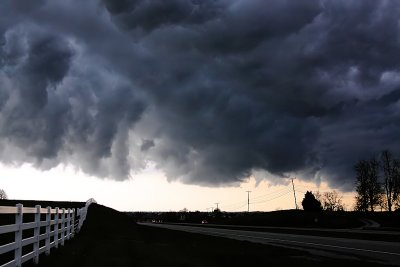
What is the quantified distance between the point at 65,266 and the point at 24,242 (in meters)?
1.99

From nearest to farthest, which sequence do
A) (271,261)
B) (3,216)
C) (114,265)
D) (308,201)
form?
(114,265) < (271,261) < (3,216) < (308,201)

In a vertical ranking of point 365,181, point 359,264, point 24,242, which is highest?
point 365,181

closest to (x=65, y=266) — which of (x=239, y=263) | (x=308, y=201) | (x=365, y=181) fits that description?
(x=239, y=263)

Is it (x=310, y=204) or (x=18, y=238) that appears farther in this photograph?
(x=310, y=204)

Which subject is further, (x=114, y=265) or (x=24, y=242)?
(x=114, y=265)

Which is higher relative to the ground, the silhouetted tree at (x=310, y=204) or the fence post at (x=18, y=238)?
the silhouetted tree at (x=310, y=204)

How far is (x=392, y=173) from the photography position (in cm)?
11906

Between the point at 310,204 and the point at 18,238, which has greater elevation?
the point at 310,204

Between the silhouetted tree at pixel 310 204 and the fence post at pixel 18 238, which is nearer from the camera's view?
the fence post at pixel 18 238

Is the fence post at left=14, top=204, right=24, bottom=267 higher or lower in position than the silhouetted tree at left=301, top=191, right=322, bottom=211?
lower

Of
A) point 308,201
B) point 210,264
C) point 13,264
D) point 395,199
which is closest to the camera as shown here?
point 13,264

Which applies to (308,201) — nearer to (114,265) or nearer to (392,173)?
(392,173)

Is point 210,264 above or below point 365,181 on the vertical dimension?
below

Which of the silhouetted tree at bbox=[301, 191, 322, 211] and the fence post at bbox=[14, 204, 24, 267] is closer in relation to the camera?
the fence post at bbox=[14, 204, 24, 267]
